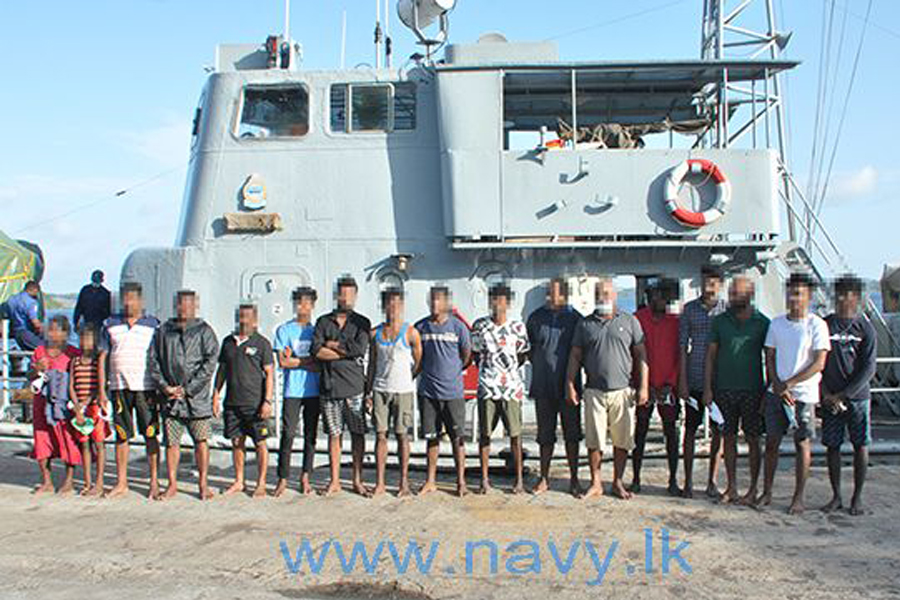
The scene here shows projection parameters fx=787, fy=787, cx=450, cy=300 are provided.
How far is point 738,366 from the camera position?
570 cm

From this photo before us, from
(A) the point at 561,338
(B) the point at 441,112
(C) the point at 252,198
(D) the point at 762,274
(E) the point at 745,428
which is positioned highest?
(B) the point at 441,112

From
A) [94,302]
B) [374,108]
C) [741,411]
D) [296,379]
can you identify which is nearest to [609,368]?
[741,411]

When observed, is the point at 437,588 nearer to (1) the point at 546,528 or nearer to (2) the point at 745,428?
(1) the point at 546,528

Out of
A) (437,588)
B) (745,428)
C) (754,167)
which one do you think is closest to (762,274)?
(754,167)

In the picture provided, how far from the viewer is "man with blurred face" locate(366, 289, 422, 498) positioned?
6113 millimetres

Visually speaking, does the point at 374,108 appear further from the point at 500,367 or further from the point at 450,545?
the point at 450,545

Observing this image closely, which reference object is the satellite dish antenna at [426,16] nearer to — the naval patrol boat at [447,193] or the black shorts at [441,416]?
the naval patrol boat at [447,193]

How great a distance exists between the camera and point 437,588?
13.9 feet

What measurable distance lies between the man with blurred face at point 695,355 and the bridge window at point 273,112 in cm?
445

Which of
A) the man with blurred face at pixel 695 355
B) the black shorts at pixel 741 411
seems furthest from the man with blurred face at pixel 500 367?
the black shorts at pixel 741 411

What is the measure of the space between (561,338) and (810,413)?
1.81 m

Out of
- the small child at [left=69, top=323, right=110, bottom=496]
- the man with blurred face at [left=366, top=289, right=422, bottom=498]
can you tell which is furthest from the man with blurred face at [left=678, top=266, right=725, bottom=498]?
the small child at [left=69, top=323, right=110, bottom=496]

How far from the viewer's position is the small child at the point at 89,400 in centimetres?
632

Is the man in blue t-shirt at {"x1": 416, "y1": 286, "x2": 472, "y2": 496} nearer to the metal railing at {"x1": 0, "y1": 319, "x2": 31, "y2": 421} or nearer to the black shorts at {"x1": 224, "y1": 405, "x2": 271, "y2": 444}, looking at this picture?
the black shorts at {"x1": 224, "y1": 405, "x2": 271, "y2": 444}
